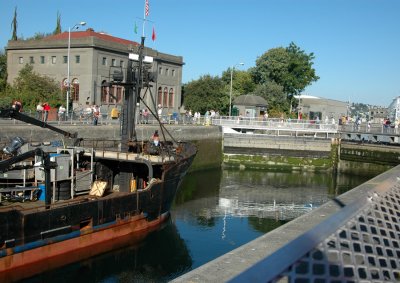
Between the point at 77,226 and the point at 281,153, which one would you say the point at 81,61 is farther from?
the point at 77,226

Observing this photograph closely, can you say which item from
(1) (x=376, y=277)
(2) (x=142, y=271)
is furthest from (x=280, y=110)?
(1) (x=376, y=277)

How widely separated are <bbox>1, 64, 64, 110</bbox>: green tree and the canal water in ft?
53.3

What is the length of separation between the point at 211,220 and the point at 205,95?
41.6 m

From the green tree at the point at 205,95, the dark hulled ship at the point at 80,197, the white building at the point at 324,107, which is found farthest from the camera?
the white building at the point at 324,107

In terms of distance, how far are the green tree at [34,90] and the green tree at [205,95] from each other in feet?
65.3

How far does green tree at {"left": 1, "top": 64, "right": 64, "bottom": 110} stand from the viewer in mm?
40991

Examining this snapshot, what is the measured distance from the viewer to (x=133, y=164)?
20.1 meters

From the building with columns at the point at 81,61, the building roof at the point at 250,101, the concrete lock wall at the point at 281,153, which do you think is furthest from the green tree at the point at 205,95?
the concrete lock wall at the point at 281,153

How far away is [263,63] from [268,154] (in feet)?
103

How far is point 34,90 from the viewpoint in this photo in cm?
4494

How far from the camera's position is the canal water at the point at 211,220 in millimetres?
15570

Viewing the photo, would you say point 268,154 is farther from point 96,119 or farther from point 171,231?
point 171,231

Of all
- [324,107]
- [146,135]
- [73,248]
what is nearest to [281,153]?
[146,135]

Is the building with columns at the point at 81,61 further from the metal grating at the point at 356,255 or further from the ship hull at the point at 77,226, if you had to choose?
the metal grating at the point at 356,255
